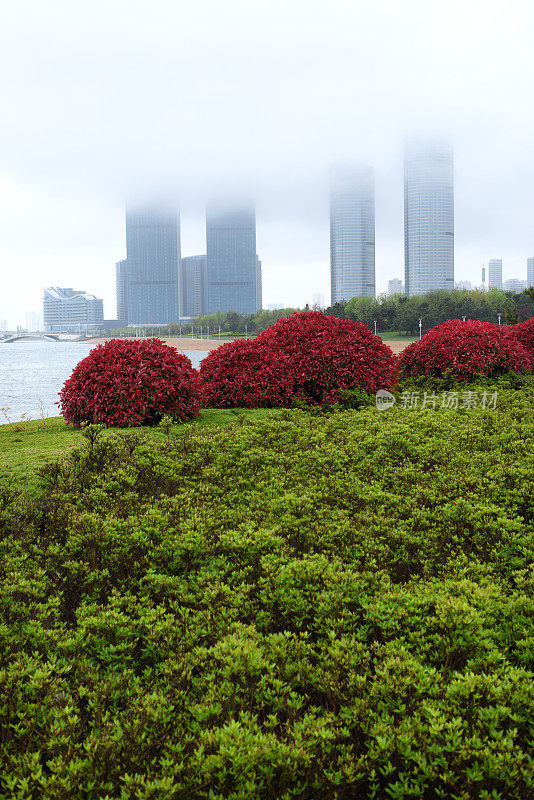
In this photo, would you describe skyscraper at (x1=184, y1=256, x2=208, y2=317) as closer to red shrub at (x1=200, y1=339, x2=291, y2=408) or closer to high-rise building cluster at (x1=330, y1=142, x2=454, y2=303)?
high-rise building cluster at (x1=330, y1=142, x2=454, y2=303)

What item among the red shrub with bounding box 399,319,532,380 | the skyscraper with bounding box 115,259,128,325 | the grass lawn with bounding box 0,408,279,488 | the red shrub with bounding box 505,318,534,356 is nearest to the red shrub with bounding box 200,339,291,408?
the grass lawn with bounding box 0,408,279,488

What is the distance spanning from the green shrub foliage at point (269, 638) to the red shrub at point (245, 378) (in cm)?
323

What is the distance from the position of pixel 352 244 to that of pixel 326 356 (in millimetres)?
116511

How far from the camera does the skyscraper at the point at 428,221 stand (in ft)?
416

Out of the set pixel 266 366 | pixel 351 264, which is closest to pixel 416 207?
pixel 351 264

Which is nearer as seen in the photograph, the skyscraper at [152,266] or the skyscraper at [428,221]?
the skyscraper at [428,221]

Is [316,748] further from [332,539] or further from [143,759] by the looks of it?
[332,539]

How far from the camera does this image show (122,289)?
15838 centimetres

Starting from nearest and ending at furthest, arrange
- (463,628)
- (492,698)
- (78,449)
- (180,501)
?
(492,698) < (463,628) < (180,501) < (78,449)

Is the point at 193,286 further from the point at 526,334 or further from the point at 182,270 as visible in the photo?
the point at 526,334

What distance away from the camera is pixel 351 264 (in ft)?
387

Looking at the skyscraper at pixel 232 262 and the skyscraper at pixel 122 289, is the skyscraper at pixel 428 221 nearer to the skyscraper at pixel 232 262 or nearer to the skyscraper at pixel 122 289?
the skyscraper at pixel 232 262

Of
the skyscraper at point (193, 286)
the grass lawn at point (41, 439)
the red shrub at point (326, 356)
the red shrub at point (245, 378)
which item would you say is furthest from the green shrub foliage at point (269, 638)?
the skyscraper at point (193, 286)

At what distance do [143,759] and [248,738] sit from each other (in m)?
0.28
